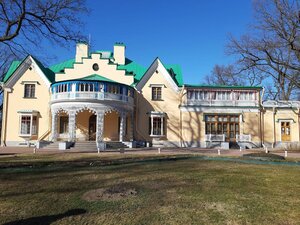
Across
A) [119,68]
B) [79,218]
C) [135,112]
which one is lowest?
[79,218]

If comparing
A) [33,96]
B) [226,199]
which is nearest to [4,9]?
[226,199]

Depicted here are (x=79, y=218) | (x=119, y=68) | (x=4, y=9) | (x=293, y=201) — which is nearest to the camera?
(x=79, y=218)

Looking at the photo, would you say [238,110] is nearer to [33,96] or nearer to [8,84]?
[33,96]

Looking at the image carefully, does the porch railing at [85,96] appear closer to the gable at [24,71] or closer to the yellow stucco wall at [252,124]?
the gable at [24,71]

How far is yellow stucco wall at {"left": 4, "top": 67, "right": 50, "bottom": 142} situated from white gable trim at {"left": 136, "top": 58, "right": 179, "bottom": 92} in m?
10.5

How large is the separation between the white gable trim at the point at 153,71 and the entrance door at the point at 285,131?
12871 millimetres

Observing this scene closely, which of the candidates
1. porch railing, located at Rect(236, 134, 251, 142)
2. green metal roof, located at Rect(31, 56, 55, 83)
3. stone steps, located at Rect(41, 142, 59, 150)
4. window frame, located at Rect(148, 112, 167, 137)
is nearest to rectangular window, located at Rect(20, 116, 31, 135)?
green metal roof, located at Rect(31, 56, 55, 83)

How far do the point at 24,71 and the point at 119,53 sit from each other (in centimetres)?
1133

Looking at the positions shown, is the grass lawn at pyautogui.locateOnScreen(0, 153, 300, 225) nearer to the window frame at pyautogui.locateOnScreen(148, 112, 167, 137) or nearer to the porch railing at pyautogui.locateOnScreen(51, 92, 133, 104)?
the porch railing at pyautogui.locateOnScreen(51, 92, 133, 104)

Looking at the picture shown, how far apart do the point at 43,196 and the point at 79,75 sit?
2501cm

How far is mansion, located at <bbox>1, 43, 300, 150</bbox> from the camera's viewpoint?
29344 millimetres

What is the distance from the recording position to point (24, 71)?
1197 inches

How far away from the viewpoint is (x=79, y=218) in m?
5.33

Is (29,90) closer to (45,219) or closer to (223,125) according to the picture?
(223,125)
